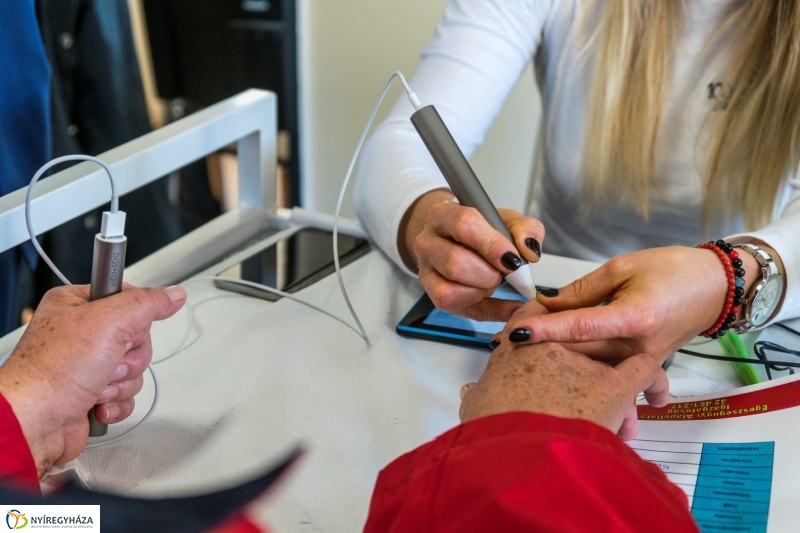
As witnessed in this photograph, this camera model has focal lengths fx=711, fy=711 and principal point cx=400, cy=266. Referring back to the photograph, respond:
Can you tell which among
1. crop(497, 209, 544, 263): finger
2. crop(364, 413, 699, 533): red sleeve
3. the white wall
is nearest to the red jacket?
crop(364, 413, 699, 533): red sleeve

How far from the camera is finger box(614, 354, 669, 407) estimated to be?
0.48 meters

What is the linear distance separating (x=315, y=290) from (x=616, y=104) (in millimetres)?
472

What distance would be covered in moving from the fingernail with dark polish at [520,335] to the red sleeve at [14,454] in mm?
323

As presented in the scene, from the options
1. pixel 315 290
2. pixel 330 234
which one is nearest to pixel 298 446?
pixel 315 290

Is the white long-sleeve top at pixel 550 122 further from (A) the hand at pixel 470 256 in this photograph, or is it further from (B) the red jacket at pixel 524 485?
(B) the red jacket at pixel 524 485

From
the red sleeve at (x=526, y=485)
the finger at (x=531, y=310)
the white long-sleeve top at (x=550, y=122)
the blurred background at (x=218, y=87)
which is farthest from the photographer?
the blurred background at (x=218, y=87)

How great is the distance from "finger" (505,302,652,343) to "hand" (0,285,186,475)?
0.91ft

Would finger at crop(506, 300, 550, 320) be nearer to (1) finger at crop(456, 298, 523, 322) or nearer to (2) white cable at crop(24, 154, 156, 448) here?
(1) finger at crop(456, 298, 523, 322)

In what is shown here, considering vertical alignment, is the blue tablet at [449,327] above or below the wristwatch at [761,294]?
below

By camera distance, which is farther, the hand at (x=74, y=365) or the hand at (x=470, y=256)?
the hand at (x=470, y=256)

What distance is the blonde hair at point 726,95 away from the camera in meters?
0.83

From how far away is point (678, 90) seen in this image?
934mm

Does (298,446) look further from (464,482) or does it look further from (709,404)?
(709,404)

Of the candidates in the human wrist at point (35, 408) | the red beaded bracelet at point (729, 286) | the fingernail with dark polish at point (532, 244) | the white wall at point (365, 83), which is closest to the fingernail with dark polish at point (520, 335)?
the fingernail with dark polish at point (532, 244)
